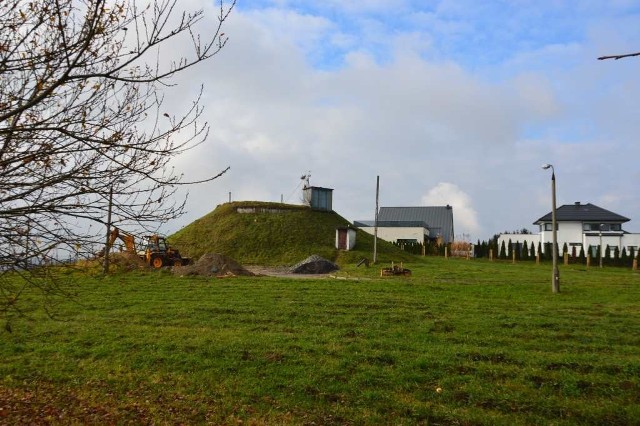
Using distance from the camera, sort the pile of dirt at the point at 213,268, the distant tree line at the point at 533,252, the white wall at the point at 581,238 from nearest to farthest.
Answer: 1. the pile of dirt at the point at 213,268
2. the distant tree line at the point at 533,252
3. the white wall at the point at 581,238

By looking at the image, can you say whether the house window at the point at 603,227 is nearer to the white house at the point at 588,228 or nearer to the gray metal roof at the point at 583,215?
the white house at the point at 588,228

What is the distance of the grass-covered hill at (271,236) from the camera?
42.3m

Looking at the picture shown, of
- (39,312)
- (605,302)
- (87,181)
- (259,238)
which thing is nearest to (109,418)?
(87,181)

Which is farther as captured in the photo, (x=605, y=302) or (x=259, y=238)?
(x=259, y=238)

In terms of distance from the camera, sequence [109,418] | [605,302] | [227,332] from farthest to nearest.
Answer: [605,302] → [227,332] → [109,418]

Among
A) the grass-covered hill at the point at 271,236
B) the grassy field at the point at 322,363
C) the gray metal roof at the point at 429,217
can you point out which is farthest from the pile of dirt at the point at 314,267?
the gray metal roof at the point at 429,217

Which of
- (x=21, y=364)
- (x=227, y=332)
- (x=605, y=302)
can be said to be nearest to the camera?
(x=21, y=364)

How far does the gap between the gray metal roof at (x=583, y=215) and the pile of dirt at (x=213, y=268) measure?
44866 millimetres

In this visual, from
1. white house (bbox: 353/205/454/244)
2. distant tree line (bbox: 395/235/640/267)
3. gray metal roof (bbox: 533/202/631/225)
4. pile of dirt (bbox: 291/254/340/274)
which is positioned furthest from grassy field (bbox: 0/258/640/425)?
white house (bbox: 353/205/454/244)

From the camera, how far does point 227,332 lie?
12680mm

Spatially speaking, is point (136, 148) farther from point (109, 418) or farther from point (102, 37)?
point (109, 418)

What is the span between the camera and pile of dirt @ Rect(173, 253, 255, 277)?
2848 cm

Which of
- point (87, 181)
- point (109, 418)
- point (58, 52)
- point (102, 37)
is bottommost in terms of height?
point (109, 418)

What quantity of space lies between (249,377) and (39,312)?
393 inches
